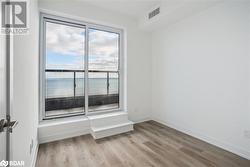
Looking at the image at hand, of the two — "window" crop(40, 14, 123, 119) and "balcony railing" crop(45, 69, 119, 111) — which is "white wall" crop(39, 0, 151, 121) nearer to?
"window" crop(40, 14, 123, 119)

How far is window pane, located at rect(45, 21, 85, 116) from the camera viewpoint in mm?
2719

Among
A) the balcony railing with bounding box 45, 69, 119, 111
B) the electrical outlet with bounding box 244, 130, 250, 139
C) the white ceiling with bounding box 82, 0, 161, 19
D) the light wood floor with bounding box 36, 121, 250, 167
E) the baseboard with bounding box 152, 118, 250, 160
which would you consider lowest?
the light wood floor with bounding box 36, 121, 250, 167

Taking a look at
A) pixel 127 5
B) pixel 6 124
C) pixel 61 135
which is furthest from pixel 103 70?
pixel 6 124

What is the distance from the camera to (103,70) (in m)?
3.34

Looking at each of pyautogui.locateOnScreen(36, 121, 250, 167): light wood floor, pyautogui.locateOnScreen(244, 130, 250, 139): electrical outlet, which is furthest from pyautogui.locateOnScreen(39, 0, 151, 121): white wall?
pyautogui.locateOnScreen(244, 130, 250, 139): electrical outlet

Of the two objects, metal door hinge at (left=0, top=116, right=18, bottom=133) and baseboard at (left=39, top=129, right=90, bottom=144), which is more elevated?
metal door hinge at (left=0, top=116, right=18, bottom=133)

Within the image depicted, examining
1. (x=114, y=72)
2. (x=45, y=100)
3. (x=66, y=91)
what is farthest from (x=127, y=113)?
(x=45, y=100)

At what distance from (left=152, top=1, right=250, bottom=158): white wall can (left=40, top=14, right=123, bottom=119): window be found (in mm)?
1427

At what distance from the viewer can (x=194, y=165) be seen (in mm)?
1800

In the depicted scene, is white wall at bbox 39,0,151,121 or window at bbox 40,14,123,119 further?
white wall at bbox 39,0,151,121

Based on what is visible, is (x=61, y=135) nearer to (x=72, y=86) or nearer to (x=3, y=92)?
(x=72, y=86)

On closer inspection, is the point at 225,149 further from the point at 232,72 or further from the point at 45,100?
the point at 45,100

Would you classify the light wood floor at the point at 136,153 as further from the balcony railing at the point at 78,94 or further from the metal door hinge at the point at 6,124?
the metal door hinge at the point at 6,124

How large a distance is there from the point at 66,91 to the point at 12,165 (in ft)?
7.05
